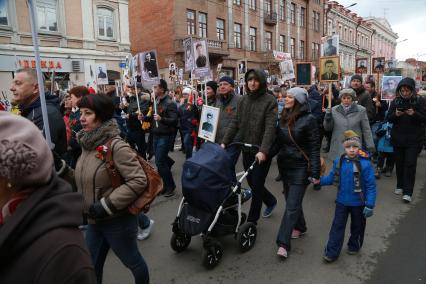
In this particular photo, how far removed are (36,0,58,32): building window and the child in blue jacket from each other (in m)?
17.9

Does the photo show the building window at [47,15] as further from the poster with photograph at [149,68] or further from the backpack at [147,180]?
the backpack at [147,180]

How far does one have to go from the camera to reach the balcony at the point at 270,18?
3234cm

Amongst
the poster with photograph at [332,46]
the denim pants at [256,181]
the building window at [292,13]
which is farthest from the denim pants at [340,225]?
the building window at [292,13]

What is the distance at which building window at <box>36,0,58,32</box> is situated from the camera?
17047mm

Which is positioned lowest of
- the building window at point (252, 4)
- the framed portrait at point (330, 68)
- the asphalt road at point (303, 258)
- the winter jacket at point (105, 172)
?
the asphalt road at point (303, 258)

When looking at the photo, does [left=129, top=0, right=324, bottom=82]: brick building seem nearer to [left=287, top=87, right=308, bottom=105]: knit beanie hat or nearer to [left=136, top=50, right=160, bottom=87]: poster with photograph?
[left=136, top=50, right=160, bottom=87]: poster with photograph

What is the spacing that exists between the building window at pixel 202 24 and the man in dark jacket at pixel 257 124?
22.9 meters

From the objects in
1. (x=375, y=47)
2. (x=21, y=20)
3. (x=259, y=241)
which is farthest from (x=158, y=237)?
(x=375, y=47)

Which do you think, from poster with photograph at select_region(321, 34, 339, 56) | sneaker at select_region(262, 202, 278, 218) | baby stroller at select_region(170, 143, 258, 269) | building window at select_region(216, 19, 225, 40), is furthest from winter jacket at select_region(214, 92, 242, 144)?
building window at select_region(216, 19, 225, 40)

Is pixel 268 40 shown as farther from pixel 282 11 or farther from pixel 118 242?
pixel 118 242

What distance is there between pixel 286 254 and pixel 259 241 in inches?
20.0

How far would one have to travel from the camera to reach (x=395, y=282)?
323 centimetres

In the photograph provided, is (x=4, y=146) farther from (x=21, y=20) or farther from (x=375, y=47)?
(x=375, y=47)

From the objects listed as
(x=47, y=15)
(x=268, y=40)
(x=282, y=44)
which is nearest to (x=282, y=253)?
(x=47, y=15)
